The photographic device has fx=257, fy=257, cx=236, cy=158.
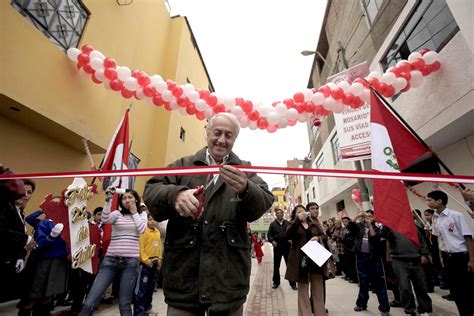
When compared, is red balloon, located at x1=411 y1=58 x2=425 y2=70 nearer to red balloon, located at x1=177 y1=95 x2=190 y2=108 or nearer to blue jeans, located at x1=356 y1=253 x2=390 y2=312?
blue jeans, located at x1=356 y1=253 x2=390 y2=312

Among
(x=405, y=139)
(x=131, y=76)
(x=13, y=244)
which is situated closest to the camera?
(x=13, y=244)

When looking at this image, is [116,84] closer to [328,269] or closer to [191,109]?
[191,109]

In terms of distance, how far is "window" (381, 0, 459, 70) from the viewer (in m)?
5.98

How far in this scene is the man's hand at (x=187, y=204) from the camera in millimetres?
1342

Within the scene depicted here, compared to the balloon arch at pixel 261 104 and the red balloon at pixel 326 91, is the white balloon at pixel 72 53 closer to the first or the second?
the balloon arch at pixel 261 104

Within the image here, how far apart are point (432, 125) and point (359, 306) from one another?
464 cm

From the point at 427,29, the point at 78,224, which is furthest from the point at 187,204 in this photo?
the point at 427,29

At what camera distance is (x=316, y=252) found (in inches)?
177

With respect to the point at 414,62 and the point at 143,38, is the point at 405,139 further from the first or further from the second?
the point at 143,38

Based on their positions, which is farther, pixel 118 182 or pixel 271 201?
pixel 118 182

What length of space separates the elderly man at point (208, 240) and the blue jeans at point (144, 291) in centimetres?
327

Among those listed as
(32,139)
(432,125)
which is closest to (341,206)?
(432,125)

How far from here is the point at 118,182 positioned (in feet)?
17.3

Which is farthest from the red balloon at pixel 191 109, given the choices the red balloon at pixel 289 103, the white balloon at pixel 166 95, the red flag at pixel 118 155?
the red balloon at pixel 289 103
